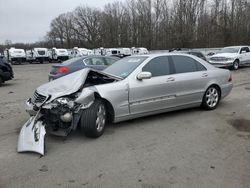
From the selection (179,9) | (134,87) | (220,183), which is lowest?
(220,183)

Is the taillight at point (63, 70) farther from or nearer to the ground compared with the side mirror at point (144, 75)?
nearer to the ground

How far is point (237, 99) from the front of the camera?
865 cm

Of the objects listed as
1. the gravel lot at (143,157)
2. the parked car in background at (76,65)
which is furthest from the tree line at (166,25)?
the gravel lot at (143,157)

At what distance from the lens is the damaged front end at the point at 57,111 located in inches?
179

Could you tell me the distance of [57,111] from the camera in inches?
184

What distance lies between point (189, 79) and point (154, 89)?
118 cm

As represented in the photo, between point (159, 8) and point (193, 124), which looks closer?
point (193, 124)

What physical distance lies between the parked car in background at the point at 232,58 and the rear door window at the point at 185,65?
13173 millimetres

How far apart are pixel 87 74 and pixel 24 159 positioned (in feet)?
6.43

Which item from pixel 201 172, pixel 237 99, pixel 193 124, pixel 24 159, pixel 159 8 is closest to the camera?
pixel 201 172

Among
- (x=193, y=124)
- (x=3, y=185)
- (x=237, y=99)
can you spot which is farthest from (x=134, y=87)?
(x=237, y=99)

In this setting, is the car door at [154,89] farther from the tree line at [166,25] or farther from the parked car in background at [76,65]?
the tree line at [166,25]

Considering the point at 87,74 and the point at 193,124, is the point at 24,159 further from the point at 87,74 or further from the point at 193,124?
the point at 193,124

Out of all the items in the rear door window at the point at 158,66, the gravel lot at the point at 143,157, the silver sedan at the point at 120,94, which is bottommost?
the gravel lot at the point at 143,157
